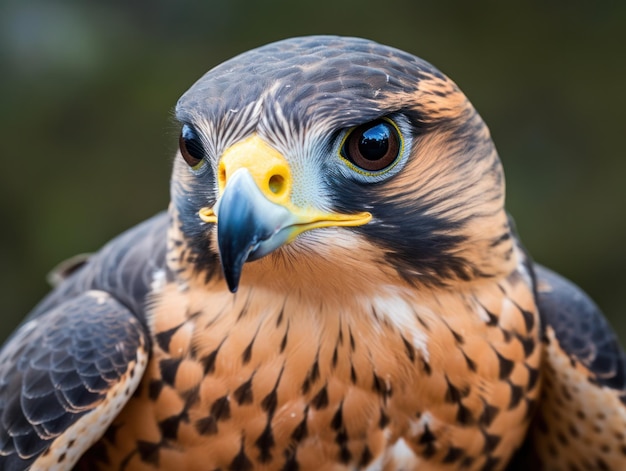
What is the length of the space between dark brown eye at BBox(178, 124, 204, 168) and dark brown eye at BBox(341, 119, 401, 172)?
34cm

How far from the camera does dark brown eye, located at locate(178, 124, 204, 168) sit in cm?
219

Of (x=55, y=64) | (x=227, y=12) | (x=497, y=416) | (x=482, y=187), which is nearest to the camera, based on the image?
(x=482, y=187)

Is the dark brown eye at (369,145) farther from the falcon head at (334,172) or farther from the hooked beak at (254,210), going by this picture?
the hooked beak at (254,210)

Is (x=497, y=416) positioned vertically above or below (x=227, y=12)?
below

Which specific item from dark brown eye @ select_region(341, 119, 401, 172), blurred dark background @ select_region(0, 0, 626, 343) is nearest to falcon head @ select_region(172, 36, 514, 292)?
dark brown eye @ select_region(341, 119, 401, 172)

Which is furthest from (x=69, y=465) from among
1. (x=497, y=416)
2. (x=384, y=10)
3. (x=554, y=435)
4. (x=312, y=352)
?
(x=384, y=10)

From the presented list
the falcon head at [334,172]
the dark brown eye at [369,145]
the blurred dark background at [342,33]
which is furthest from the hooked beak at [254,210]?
the blurred dark background at [342,33]

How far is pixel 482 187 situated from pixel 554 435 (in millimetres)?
1036

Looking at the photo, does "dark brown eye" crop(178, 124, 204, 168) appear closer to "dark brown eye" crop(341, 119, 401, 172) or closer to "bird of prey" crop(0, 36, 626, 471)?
"bird of prey" crop(0, 36, 626, 471)

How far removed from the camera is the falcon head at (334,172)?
204cm

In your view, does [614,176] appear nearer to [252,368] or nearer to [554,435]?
[554,435]

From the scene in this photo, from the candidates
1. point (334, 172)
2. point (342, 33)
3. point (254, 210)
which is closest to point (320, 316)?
point (334, 172)

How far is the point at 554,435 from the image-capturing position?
3.03 meters

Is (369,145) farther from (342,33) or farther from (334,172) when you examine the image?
(342,33)
